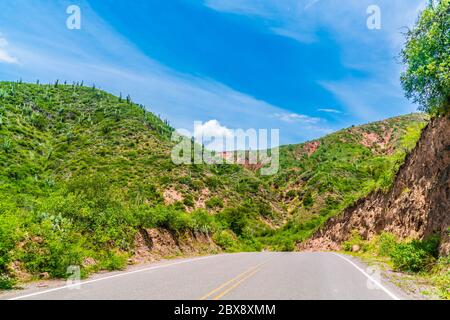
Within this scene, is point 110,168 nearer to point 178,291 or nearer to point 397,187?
point 397,187

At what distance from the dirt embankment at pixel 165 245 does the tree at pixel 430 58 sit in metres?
16.0

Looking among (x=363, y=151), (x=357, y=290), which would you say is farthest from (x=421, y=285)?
(x=363, y=151)

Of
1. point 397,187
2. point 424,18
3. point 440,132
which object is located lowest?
point 397,187

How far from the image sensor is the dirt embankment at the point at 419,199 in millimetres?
17625

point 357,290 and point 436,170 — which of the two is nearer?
point 357,290

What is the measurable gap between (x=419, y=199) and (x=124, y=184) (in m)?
36.3

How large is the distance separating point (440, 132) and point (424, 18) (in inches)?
274

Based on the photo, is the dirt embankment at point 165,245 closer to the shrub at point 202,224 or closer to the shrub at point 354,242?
the shrub at point 202,224

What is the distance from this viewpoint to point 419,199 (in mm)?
22406

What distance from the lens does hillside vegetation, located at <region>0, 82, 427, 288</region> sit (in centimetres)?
1500

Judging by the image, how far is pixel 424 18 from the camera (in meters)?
15.3

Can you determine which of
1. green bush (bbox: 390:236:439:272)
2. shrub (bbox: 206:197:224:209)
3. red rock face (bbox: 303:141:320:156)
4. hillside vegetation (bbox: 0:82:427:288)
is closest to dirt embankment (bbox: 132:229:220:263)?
hillside vegetation (bbox: 0:82:427:288)

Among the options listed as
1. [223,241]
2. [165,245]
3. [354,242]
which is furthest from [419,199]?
[223,241]

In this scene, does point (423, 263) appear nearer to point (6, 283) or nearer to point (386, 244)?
point (386, 244)
